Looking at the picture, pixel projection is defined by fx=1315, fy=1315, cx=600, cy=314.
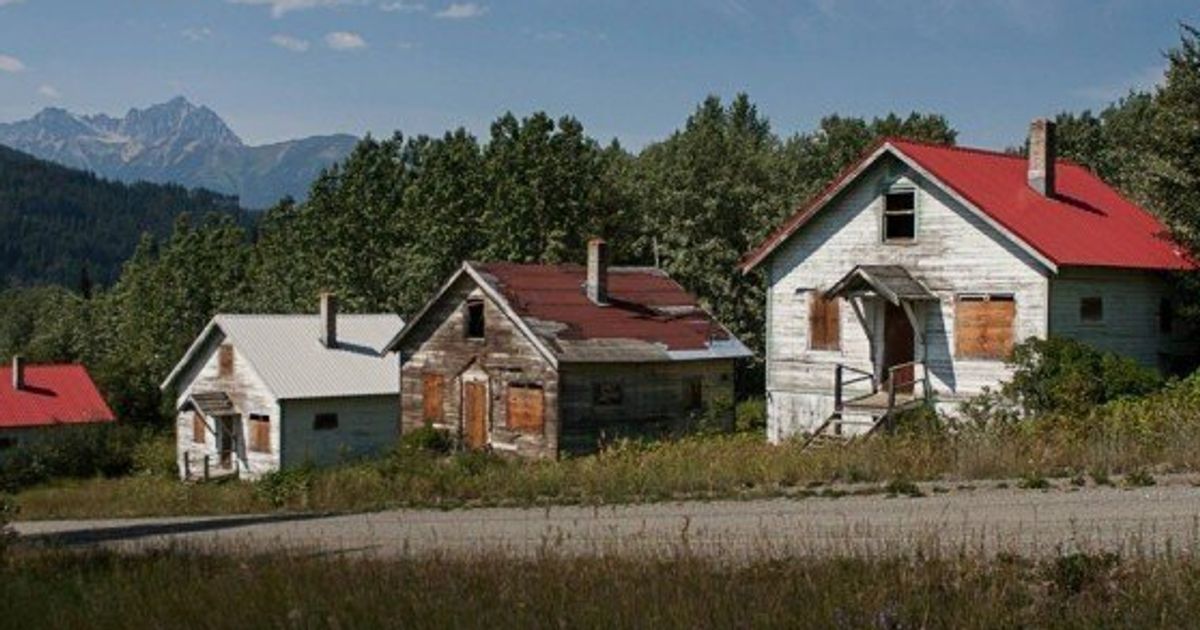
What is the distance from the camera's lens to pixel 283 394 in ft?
144

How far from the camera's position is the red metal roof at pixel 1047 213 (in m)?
29.2

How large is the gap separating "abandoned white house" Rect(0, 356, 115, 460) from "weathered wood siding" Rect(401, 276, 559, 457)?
911 inches

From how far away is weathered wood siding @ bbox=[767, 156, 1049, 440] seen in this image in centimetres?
2922

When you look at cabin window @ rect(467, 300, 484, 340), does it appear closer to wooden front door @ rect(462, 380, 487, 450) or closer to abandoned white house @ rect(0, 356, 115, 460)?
wooden front door @ rect(462, 380, 487, 450)

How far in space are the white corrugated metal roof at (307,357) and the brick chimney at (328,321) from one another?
0.75 feet

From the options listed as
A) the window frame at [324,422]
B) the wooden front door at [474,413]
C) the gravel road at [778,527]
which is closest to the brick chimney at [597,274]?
the wooden front door at [474,413]

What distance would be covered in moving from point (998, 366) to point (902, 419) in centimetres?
249

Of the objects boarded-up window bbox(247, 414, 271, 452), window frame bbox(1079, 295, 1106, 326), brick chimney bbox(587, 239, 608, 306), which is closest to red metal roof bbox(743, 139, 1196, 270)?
window frame bbox(1079, 295, 1106, 326)

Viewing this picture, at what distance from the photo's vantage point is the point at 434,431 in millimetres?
38688

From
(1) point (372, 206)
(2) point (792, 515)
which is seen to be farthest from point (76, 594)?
(1) point (372, 206)

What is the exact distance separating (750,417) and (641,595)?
33.0 meters

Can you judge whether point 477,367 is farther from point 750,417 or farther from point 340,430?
point 340,430

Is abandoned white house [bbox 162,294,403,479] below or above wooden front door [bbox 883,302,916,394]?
below

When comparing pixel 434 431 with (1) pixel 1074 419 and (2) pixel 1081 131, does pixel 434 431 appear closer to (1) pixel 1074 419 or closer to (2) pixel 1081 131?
(1) pixel 1074 419
